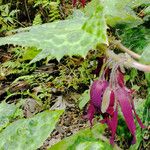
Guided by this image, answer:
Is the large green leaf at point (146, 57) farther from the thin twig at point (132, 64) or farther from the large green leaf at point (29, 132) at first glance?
the large green leaf at point (29, 132)

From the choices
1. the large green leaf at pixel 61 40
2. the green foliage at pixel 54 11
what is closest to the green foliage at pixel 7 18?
the green foliage at pixel 54 11

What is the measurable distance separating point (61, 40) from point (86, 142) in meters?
0.35

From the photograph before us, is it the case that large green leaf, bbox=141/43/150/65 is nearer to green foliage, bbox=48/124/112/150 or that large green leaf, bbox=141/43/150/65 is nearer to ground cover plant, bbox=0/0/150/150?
ground cover plant, bbox=0/0/150/150

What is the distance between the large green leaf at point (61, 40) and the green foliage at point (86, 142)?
0.29 m

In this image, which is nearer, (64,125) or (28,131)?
(28,131)

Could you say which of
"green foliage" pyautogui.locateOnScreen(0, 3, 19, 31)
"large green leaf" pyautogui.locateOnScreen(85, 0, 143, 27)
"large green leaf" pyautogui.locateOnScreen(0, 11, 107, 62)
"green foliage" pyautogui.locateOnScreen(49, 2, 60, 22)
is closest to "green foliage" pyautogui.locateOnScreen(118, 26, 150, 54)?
"large green leaf" pyautogui.locateOnScreen(85, 0, 143, 27)

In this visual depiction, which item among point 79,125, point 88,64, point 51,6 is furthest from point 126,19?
point 51,6

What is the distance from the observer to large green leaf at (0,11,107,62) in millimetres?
584

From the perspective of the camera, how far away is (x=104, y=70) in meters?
0.72

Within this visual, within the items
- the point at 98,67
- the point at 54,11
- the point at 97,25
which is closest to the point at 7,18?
the point at 54,11

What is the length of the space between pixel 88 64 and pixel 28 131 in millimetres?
1325

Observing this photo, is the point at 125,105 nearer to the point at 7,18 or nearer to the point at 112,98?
the point at 112,98

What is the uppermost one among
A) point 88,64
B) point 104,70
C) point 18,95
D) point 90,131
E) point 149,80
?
point 104,70

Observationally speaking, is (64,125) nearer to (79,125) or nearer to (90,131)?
(79,125)
